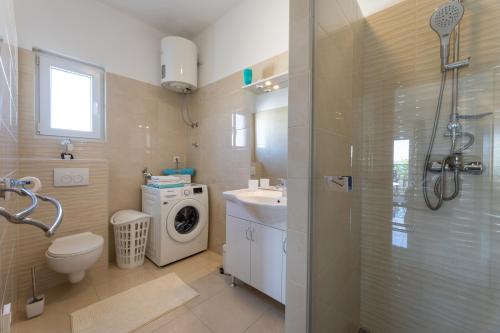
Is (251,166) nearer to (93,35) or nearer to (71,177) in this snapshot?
(71,177)

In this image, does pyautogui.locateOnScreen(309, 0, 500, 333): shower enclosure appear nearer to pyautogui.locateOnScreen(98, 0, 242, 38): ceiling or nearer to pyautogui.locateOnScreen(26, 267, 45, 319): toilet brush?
pyautogui.locateOnScreen(98, 0, 242, 38): ceiling

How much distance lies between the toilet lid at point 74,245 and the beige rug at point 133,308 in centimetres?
42

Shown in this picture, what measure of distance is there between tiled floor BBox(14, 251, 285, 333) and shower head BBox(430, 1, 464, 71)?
1917 millimetres

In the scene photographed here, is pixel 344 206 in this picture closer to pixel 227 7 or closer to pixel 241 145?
pixel 241 145

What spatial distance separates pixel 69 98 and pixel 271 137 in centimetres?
206

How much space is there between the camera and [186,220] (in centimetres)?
241

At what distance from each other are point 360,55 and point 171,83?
203 cm

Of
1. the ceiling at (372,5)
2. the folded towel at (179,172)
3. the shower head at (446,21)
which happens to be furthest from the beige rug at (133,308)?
the ceiling at (372,5)

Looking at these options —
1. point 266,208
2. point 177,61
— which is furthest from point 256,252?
point 177,61

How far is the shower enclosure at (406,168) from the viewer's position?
3.24 ft

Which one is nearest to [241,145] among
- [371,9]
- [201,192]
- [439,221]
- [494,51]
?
[201,192]

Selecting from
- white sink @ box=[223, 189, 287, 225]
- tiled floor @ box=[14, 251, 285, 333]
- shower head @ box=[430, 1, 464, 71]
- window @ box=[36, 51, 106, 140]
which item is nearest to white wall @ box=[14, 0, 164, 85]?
window @ box=[36, 51, 106, 140]

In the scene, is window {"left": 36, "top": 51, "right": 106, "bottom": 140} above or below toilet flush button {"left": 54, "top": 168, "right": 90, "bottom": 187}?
above

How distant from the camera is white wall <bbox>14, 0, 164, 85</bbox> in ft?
5.98
